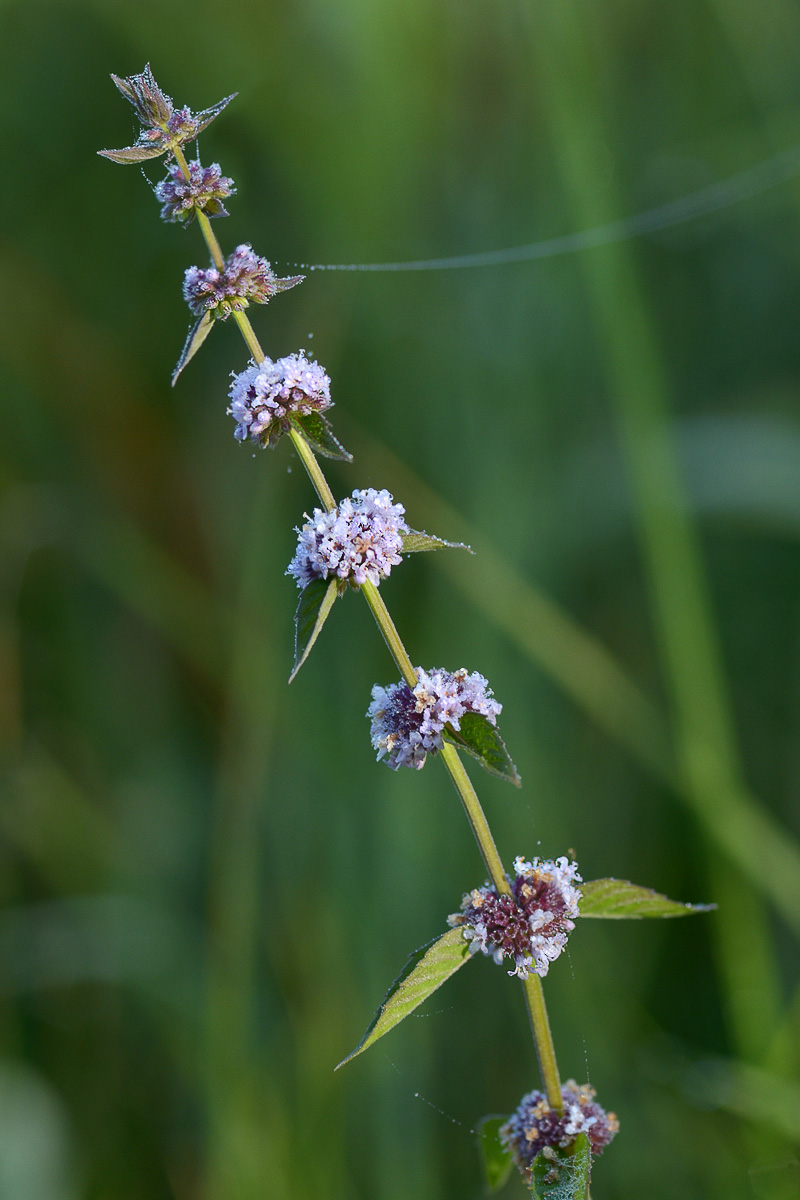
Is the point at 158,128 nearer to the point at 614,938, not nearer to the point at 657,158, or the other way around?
the point at 614,938

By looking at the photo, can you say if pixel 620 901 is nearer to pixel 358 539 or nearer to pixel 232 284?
pixel 358 539

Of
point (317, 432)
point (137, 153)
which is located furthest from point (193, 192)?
point (317, 432)

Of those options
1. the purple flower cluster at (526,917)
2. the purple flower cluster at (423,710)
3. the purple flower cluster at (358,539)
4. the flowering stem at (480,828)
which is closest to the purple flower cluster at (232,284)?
the purple flower cluster at (358,539)

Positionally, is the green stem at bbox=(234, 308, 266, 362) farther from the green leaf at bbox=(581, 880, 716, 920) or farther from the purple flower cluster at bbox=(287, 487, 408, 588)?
the green leaf at bbox=(581, 880, 716, 920)

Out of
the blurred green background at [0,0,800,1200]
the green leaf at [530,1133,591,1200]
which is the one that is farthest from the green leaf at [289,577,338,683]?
the blurred green background at [0,0,800,1200]

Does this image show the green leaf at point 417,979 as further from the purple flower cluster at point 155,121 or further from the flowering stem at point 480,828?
the purple flower cluster at point 155,121

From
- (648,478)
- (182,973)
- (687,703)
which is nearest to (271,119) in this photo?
(648,478)
